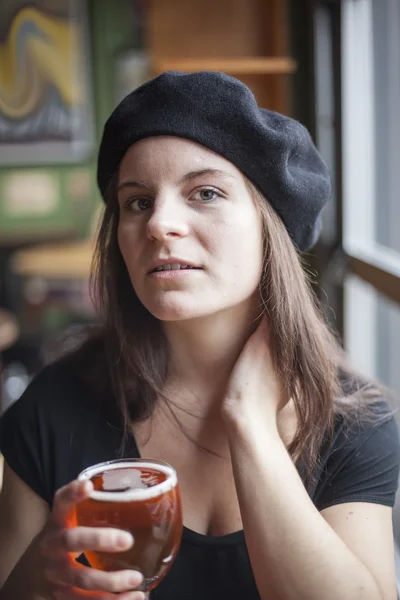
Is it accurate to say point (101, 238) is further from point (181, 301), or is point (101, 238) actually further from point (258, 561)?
point (258, 561)

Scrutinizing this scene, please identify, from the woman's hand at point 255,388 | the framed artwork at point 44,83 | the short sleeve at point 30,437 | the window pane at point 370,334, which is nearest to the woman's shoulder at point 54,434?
the short sleeve at point 30,437

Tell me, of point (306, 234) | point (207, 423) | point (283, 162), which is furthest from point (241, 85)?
point (207, 423)

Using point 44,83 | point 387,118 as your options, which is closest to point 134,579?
point 387,118

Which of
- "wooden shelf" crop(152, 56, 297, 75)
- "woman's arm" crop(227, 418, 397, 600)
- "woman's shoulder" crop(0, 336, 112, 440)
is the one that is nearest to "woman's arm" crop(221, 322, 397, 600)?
"woman's arm" crop(227, 418, 397, 600)

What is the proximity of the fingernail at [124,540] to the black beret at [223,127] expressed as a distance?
0.61 metres

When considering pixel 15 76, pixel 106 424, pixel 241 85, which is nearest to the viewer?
pixel 241 85

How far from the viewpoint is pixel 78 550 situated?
2.40 ft

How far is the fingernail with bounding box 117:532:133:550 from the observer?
0.71m

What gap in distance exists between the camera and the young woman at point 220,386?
0.99 m

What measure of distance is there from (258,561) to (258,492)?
90 millimetres

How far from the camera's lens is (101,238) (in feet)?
4.32

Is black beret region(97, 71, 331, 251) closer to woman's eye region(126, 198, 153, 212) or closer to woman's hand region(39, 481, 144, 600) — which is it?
woman's eye region(126, 198, 153, 212)

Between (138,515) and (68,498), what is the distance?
0.26 feet

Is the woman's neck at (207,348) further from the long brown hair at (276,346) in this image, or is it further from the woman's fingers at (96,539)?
the woman's fingers at (96,539)
